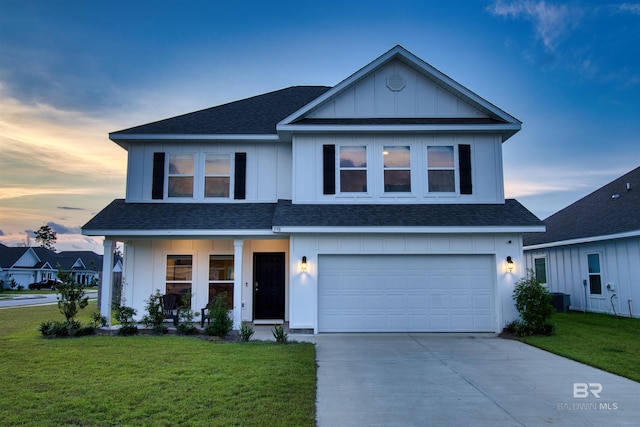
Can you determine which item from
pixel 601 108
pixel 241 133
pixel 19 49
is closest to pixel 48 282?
pixel 19 49

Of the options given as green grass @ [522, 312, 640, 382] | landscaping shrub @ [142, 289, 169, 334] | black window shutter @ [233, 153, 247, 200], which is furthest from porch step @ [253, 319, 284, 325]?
green grass @ [522, 312, 640, 382]

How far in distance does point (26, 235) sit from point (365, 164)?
3890 inches

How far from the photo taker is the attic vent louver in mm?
12914

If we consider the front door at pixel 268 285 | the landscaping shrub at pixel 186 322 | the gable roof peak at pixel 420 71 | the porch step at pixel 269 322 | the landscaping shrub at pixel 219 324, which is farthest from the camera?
the front door at pixel 268 285

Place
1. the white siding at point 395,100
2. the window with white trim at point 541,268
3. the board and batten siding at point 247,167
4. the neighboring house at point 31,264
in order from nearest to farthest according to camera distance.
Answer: the white siding at point 395,100
the board and batten siding at point 247,167
the window with white trim at point 541,268
the neighboring house at point 31,264

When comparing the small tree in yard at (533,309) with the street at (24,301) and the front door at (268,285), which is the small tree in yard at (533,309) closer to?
the front door at (268,285)

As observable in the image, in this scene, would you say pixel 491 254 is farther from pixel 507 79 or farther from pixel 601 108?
pixel 601 108

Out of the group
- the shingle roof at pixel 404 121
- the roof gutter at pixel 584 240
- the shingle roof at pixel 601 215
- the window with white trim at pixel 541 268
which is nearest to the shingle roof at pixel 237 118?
the shingle roof at pixel 404 121

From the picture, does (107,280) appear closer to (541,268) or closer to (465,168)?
(465,168)

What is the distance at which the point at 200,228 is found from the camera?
11.9 metres

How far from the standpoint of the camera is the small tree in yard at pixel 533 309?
10828 millimetres

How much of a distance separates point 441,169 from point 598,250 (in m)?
7.80

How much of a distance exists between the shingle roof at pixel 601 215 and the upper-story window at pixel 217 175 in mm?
12793

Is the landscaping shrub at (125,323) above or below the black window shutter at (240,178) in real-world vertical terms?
below
